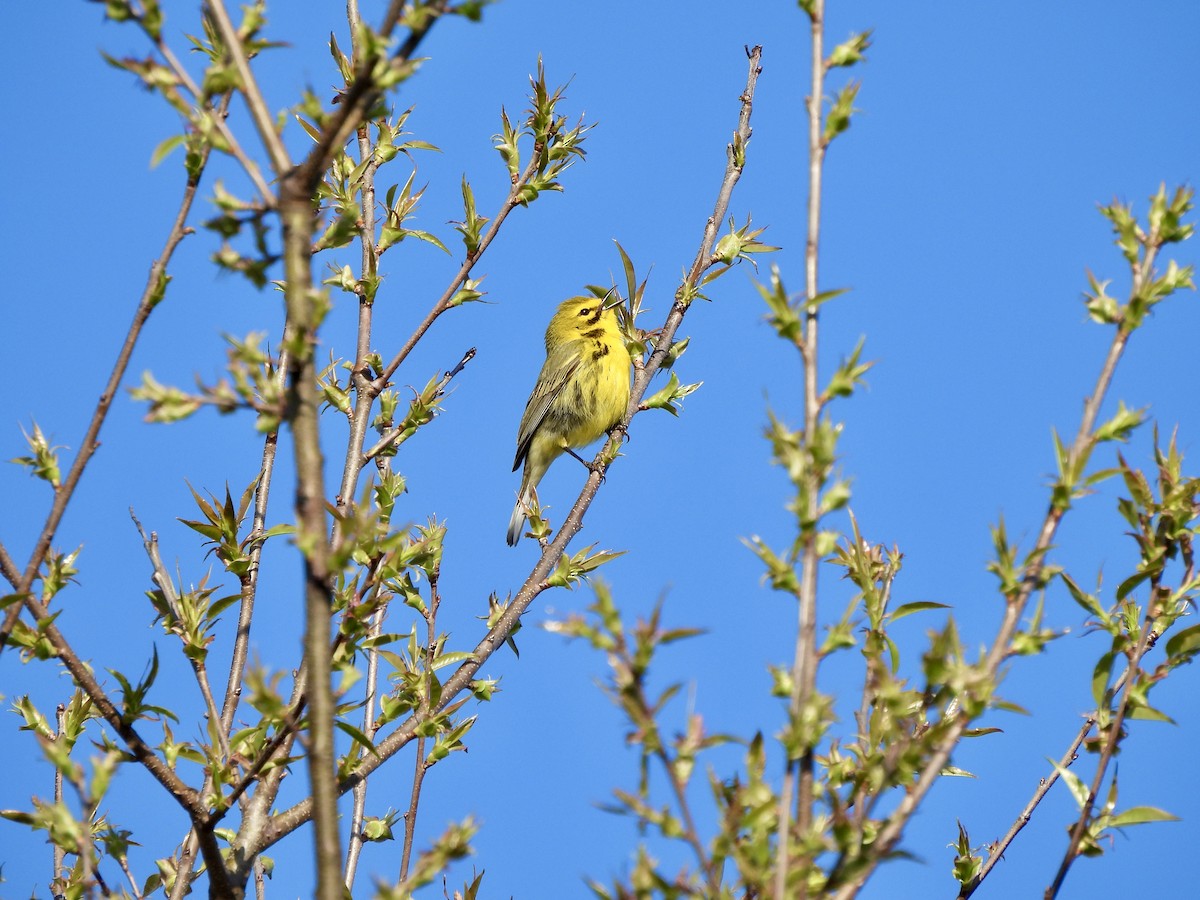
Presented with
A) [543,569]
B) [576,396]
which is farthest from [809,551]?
[576,396]

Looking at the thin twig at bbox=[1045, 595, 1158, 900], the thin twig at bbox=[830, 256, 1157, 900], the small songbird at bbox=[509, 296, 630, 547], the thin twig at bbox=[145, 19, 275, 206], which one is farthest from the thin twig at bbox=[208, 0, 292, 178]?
the small songbird at bbox=[509, 296, 630, 547]

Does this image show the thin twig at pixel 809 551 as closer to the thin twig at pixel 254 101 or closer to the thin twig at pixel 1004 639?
the thin twig at pixel 1004 639

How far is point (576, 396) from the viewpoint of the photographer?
1061 centimetres

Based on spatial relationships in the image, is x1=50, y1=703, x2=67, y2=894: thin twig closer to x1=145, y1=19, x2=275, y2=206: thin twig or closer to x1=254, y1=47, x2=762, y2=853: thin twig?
x1=254, y1=47, x2=762, y2=853: thin twig

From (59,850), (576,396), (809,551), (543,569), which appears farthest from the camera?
(576,396)

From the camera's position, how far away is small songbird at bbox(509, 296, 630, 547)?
10.6 m

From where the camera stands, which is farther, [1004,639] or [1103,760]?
[1103,760]

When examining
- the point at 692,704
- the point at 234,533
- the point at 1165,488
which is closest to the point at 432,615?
the point at 234,533

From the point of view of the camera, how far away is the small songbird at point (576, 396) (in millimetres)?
10562

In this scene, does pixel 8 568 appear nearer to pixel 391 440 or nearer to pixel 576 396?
pixel 391 440

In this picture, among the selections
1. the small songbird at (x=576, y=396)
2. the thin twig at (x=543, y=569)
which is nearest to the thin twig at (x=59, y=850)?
the thin twig at (x=543, y=569)

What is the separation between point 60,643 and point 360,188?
2265mm

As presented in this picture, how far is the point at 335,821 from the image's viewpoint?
1827 millimetres

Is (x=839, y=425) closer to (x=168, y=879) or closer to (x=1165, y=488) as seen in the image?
(x=1165, y=488)
